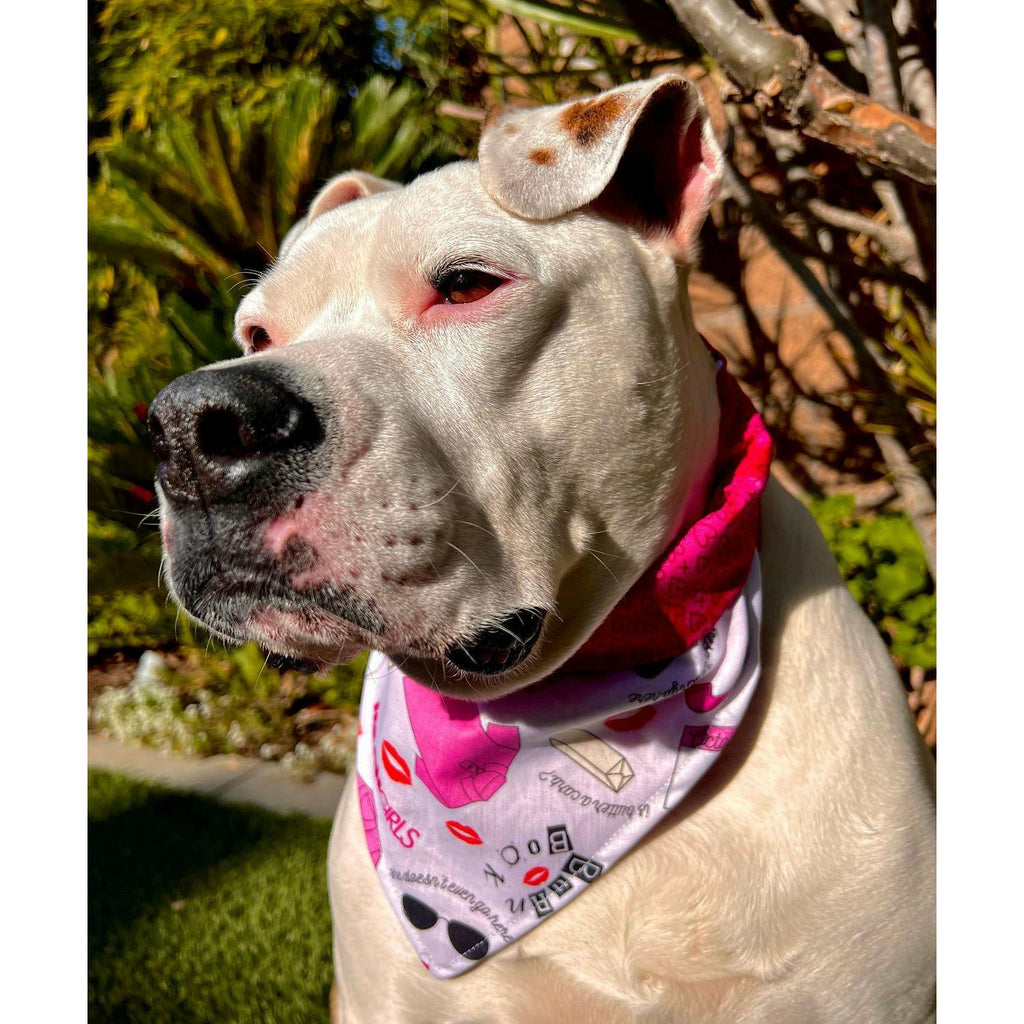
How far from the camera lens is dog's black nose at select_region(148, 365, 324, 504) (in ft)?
3.90

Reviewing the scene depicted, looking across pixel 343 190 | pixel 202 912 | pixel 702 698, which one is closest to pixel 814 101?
pixel 343 190

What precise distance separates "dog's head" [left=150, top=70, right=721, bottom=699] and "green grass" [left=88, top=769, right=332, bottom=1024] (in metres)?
1.59

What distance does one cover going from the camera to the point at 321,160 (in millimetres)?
4129

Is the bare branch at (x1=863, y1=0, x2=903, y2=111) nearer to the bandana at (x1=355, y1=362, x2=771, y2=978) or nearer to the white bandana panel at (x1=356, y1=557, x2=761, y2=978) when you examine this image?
the bandana at (x1=355, y1=362, x2=771, y2=978)

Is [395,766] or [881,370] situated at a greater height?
[395,766]

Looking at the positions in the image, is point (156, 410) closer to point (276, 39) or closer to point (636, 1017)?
point (636, 1017)

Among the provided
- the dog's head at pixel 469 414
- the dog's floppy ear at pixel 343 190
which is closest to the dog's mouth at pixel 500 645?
the dog's head at pixel 469 414

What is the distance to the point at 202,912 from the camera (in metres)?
3.07

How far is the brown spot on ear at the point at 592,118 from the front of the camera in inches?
57.4

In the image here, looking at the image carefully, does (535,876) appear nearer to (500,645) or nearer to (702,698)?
(702,698)

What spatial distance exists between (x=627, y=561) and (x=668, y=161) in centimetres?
65

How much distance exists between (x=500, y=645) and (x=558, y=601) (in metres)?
0.17

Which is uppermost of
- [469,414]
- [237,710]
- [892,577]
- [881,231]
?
[469,414]

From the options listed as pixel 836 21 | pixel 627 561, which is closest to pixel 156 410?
pixel 627 561
